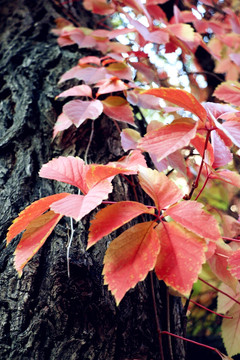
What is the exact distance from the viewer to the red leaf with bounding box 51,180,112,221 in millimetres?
391

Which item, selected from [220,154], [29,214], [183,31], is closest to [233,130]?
[220,154]

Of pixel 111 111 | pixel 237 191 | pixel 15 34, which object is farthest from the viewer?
pixel 237 191

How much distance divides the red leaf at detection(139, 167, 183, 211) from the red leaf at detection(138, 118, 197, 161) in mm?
51

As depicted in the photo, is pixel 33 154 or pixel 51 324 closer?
pixel 51 324

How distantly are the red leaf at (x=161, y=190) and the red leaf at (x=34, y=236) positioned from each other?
16 centimetres

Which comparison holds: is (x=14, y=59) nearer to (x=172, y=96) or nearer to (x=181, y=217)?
(x=172, y=96)

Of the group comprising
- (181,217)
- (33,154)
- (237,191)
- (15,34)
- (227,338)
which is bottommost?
(237,191)

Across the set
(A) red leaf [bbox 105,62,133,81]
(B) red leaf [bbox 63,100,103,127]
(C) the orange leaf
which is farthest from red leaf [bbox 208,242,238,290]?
(A) red leaf [bbox 105,62,133,81]

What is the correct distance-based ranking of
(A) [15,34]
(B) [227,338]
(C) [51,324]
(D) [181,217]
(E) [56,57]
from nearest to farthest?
(D) [181,217] → (C) [51,324] → (B) [227,338] → (E) [56,57] → (A) [15,34]

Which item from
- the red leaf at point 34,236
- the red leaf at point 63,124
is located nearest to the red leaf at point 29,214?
the red leaf at point 34,236

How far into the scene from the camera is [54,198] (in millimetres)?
493

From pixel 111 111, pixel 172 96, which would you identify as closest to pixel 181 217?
pixel 172 96

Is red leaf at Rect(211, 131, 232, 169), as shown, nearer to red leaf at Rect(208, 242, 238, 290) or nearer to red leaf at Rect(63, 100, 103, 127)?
red leaf at Rect(208, 242, 238, 290)

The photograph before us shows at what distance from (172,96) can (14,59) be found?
979mm
